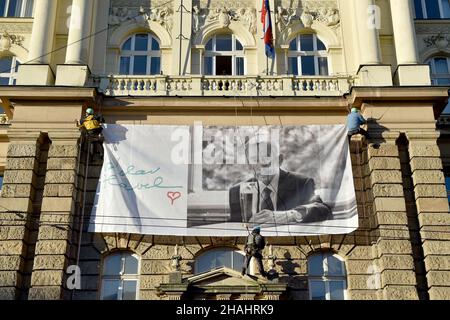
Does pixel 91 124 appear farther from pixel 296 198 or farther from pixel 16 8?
pixel 16 8

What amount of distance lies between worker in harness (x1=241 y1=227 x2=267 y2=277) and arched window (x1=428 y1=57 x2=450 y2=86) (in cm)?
1065

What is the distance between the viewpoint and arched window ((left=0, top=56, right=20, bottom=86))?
26.6m

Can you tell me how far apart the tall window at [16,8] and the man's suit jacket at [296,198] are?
11.9 metres

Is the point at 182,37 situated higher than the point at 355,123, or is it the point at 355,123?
the point at 182,37

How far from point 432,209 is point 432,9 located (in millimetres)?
10097

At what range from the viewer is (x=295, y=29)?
2680cm

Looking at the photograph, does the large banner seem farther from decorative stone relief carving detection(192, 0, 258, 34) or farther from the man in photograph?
decorative stone relief carving detection(192, 0, 258, 34)

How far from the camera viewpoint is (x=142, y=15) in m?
26.9

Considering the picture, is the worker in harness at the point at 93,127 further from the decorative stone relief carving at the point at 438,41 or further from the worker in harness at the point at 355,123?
the decorative stone relief carving at the point at 438,41

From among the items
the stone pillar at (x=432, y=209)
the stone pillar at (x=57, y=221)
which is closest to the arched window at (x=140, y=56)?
the stone pillar at (x=57, y=221)

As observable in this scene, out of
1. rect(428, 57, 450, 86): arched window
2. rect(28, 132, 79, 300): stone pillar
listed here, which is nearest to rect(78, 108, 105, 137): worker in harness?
rect(28, 132, 79, 300): stone pillar

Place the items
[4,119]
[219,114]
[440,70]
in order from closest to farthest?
[219,114], [4,119], [440,70]

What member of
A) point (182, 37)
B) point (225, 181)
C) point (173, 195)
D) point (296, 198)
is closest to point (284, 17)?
point (182, 37)
